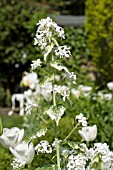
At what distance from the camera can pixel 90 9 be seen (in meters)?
10.0

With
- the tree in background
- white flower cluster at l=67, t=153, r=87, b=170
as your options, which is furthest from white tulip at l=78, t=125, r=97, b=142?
the tree in background

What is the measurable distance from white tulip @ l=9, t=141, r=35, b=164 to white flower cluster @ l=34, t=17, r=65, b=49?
397 mm

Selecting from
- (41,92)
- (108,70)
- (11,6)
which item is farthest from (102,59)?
(41,92)

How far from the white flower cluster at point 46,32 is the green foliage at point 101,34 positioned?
7495mm

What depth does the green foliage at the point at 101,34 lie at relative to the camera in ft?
31.6

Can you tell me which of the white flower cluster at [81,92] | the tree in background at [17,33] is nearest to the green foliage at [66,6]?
the tree in background at [17,33]

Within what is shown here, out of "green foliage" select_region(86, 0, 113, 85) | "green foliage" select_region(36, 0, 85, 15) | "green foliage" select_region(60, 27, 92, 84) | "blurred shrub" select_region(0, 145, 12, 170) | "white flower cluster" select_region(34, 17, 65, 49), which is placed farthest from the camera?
"green foliage" select_region(36, 0, 85, 15)

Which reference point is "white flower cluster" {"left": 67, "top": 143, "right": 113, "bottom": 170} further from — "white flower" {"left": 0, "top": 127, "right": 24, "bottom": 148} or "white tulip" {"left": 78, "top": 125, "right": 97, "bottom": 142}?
"white tulip" {"left": 78, "top": 125, "right": 97, "bottom": 142}

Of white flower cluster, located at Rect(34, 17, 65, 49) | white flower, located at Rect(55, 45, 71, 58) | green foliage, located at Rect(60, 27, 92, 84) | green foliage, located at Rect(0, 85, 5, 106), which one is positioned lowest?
white flower, located at Rect(55, 45, 71, 58)

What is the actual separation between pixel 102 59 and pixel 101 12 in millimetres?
858

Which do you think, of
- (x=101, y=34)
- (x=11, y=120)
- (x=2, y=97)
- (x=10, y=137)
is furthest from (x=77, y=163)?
(x=2, y=97)

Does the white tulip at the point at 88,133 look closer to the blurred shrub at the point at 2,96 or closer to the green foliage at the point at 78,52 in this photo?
the green foliage at the point at 78,52

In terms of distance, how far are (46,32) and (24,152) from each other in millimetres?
477

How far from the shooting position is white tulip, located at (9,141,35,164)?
2.11m
